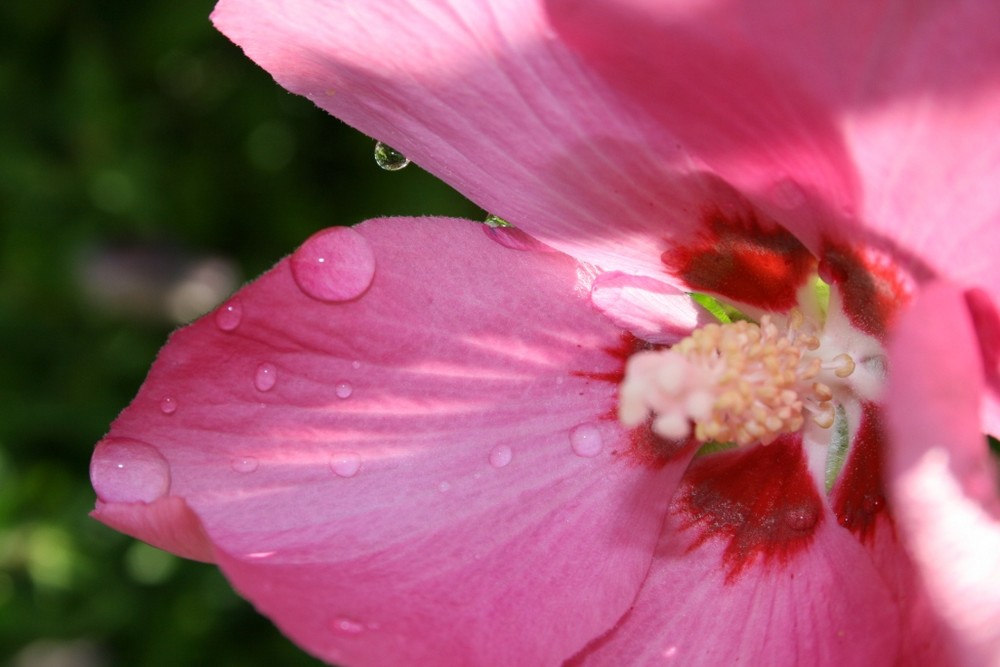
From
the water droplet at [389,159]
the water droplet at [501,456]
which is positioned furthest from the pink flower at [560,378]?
the water droplet at [389,159]

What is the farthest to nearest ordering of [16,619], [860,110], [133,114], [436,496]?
1. [133,114]
2. [16,619]
3. [436,496]
4. [860,110]

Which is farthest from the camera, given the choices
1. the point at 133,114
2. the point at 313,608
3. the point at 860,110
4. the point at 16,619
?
the point at 133,114

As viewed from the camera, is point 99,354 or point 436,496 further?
point 99,354

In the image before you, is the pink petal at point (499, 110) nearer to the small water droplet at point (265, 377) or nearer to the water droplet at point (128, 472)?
the small water droplet at point (265, 377)

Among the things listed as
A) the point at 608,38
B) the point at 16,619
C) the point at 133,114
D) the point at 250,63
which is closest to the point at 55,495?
the point at 16,619

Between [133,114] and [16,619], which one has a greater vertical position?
[133,114]

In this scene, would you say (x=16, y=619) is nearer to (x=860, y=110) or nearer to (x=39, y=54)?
(x=39, y=54)
